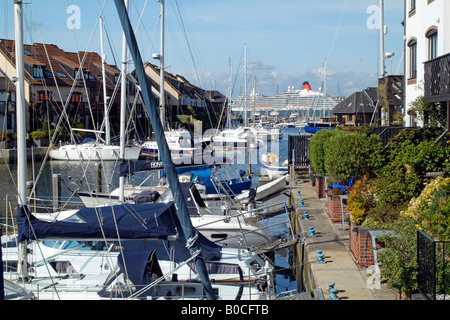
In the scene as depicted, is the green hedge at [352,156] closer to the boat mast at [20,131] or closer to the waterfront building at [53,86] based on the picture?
the boat mast at [20,131]

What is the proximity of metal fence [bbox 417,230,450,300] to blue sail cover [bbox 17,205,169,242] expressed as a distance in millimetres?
5109

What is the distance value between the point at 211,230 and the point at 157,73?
66.1 metres

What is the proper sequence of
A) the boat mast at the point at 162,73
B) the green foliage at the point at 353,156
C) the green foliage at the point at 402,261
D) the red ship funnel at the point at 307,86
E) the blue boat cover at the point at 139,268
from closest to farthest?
the green foliage at the point at 402,261
the blue boat cover at the point at 139,268
the green foliage at the point at 353,156
the boat mast at the point at 162,73
the red ship funnel at the point at 307,86

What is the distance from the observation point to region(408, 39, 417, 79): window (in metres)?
24.0

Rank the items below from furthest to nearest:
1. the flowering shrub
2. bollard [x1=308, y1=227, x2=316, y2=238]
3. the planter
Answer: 1. the planter
2. bollard [x1=308, y1=227, x2=316, y2=238]
3. the flowering shrub

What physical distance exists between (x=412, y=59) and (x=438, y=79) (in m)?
6.82

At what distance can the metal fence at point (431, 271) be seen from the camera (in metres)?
8.20

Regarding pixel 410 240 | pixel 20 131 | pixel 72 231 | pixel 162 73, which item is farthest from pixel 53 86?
pixel 410 240

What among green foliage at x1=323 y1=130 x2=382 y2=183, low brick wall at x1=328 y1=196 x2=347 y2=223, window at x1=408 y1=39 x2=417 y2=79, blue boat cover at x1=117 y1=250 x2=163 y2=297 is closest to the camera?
blue boat cover at x1=117 y1=250 x2=163 y2=297

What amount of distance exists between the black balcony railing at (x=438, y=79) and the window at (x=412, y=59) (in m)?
5.26

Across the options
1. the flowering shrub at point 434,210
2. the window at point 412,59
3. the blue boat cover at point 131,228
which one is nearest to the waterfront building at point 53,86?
the window at point 412,59

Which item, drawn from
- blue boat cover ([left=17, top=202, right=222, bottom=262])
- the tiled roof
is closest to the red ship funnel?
the tiled roof

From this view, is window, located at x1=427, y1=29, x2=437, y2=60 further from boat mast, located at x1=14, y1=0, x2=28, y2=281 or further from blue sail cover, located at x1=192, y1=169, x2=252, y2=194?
boat mast, located at x1=14, y1=0, x2=28, y2=281
